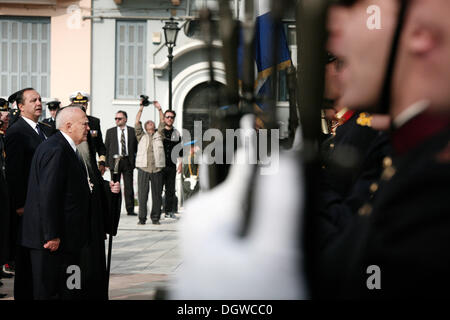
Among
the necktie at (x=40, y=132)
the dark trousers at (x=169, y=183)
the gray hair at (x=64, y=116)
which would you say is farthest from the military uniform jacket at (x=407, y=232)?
the dark trousers at (x=169, y=183)

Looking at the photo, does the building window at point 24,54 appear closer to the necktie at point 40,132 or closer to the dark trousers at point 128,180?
the dark trousers at point 128,180

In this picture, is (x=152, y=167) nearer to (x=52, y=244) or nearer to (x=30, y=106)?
(x=30, y=106)

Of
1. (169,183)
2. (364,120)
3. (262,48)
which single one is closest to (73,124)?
(364,120)

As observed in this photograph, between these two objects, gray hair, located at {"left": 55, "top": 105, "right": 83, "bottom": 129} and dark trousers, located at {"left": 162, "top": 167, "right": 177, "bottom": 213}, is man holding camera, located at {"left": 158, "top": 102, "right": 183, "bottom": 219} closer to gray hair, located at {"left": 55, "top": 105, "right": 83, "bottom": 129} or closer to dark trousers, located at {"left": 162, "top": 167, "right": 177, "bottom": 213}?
dark trousers, located at {"left": 162, "top": 167, "right": 177, "bottom": 213}

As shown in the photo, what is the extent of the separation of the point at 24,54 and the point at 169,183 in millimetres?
7375

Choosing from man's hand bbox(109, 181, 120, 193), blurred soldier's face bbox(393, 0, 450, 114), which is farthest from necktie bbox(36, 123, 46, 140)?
blurred soldier's face bbox(393, 0, 450, 114)

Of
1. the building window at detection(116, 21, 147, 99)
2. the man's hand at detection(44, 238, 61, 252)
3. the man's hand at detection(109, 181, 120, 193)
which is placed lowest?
the man's hand at detection(44, 238, 61, 252)

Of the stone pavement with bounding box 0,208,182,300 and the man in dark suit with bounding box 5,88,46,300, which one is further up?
the man in dark suit with bounding box 5,88,46,300

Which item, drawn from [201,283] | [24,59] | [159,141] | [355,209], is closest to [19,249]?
[355,209]

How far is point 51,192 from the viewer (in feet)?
15.5

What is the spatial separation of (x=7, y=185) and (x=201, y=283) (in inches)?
237

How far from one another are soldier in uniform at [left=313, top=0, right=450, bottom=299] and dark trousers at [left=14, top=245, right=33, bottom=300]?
4635 mm

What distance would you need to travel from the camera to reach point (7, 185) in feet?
21.4

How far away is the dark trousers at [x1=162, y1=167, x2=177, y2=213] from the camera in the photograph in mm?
12570
